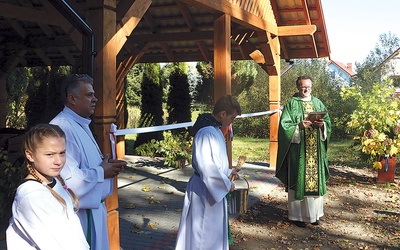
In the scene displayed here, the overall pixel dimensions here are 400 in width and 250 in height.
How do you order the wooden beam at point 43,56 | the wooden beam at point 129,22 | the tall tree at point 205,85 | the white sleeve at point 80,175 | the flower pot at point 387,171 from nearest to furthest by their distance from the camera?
the white sleeve at point 80,175
the wooden beam at point 129,22
the flower pot at point 387,171
the wooden beam at point 43,56
the tall tree at point 205,85

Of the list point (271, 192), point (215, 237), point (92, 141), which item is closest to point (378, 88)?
point (271, 192)

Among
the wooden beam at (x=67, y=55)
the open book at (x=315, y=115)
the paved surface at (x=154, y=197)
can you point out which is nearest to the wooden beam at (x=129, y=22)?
the paved surface at (x=154, y=197)

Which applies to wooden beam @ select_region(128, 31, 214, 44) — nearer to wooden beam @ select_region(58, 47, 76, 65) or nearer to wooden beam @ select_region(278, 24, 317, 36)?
wooden beam @ select_region(278, 24, 317, 36)

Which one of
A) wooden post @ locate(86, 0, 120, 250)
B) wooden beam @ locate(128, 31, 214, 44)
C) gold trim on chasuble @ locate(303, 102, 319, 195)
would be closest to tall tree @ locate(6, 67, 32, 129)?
wooden beam @ locate(128, 31, 214, 44)

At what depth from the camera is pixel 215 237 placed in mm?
3924

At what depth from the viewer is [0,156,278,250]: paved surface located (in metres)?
5.73

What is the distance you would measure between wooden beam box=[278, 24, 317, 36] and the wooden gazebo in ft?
0.07

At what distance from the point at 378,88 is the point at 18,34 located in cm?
866

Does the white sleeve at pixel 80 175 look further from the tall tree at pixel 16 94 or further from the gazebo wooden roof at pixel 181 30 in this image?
the tall tree at pixel 16 94

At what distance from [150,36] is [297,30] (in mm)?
3346

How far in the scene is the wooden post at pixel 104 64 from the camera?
415 cm

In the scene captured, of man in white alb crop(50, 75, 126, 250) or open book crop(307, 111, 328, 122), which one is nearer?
man in white alb crop(50, 75, 126, 250)

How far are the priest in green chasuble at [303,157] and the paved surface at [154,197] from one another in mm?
961

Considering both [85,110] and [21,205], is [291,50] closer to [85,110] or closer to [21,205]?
[85,110]
